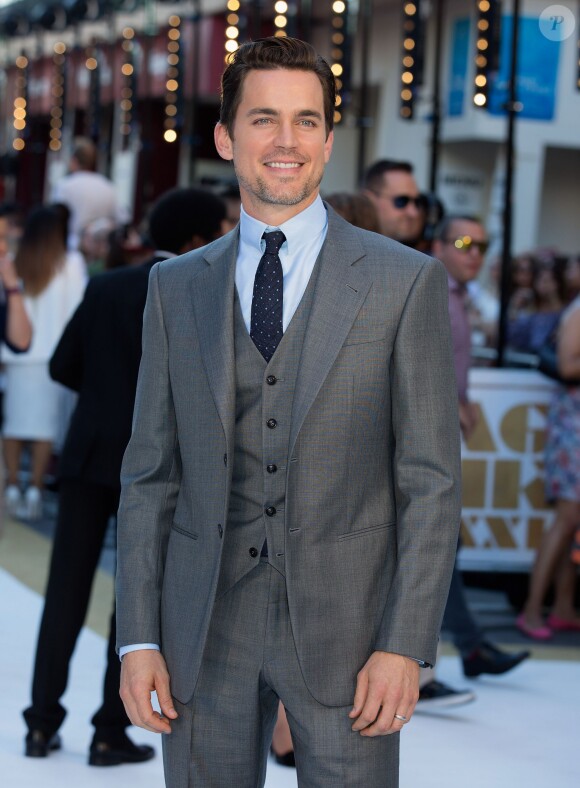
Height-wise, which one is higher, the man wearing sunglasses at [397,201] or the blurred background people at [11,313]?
the man wearing sunglasses at [397,201]

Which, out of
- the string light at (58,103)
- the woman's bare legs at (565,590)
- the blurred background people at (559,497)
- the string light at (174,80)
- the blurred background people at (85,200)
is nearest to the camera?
the blurred background people at (559,497)

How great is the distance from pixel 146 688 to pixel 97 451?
6.02ft

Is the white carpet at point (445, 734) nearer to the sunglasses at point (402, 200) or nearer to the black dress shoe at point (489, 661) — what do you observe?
the black dress shoe at point (489, 661)

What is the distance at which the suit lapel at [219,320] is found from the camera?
7.15ft

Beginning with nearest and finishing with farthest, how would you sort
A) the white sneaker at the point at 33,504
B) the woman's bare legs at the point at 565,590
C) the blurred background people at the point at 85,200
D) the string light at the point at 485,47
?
the woman's bare legs at the point at 565,590
the string light at the point at 485,47
the white sneaker at the point at 33,504
the blurred background people at the point at 85,200

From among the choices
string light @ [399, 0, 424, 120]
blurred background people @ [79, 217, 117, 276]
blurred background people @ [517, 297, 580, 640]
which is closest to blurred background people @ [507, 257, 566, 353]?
string light @ [399, 0, 424, 120]

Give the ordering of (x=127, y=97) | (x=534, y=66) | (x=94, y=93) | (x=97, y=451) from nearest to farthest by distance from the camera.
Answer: (x=97, y=451), (x=534, y=66), (x=127, y=97), (x=94, y=93)

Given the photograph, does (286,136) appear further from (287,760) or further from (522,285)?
(522,285)

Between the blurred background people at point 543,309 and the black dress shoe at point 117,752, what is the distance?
15.7 ft

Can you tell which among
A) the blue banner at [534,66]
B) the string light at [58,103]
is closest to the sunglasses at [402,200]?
the blue banner at [534,66]

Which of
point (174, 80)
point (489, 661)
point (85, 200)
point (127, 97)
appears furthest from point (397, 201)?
point (127, 97)

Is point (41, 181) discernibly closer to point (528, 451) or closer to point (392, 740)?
point (528, 451)

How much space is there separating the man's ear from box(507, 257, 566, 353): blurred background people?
6.11m

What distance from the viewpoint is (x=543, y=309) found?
8.68 meters
